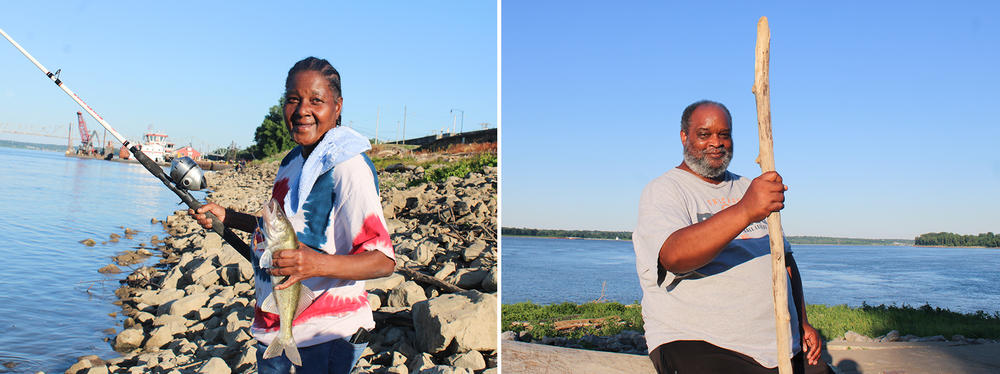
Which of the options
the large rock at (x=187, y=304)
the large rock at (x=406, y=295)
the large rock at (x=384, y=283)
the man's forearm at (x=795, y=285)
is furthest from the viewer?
the large rock at (x=187, y=304)

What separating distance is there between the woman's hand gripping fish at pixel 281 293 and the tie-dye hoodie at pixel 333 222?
3 centimetres

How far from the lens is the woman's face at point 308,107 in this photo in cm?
229

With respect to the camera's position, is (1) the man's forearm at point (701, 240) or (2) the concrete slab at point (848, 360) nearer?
(1) the man's forearm at point (701, 240)

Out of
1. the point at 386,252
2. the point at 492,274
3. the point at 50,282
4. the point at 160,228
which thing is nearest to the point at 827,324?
the point at 492,274

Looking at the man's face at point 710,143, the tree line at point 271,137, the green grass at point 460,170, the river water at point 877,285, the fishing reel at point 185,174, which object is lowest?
the river water at point 877,285

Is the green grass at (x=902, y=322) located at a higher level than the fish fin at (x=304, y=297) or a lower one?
lower

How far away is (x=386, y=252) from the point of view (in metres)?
2.11

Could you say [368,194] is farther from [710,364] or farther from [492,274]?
[492,274]

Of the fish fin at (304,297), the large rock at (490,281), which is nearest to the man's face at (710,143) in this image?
the fish fin at (304,297)

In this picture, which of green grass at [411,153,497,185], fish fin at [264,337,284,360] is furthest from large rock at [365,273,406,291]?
green grass at [411,153,497,185]

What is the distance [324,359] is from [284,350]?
→ 123mm

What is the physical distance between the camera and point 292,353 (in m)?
2.08

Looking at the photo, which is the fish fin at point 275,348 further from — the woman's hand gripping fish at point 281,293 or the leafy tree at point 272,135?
the leafy tree at point 272,135

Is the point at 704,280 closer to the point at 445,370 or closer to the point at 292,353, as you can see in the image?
the point at 292,353
